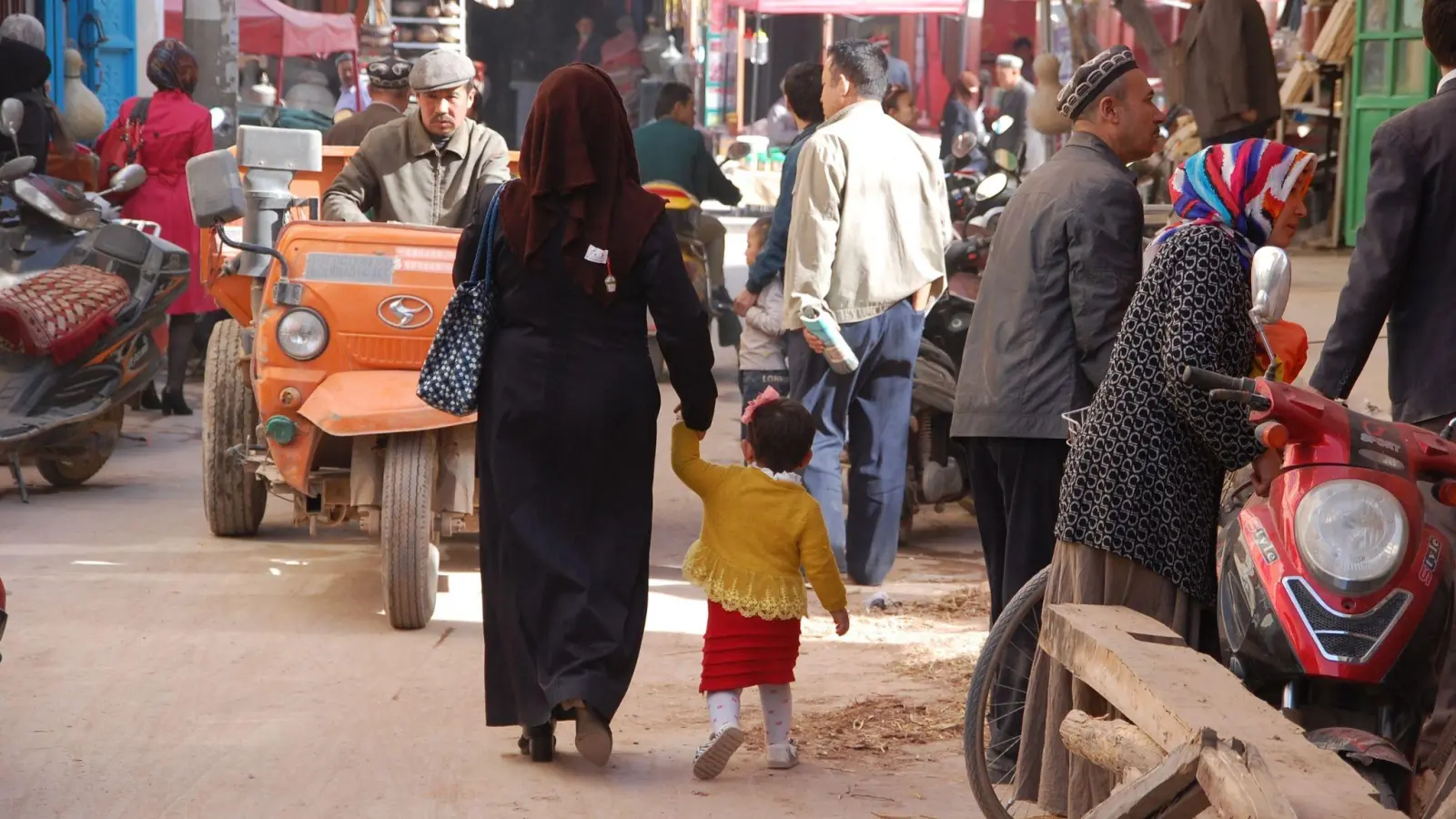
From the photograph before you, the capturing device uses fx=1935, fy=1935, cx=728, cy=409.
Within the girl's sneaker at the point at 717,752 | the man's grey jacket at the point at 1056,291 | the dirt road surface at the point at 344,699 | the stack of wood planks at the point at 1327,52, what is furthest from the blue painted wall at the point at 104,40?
the man's grey jacket at the point at 1056,291

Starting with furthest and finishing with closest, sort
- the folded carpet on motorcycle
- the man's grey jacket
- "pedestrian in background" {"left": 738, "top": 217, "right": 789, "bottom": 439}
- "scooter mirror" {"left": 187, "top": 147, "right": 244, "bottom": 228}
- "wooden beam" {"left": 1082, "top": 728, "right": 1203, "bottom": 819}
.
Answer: the folded carpet on motorcycle, "pedestrian in background" {"left": 738, "top": 217, "right": 789, "bottom": 439}, "scooter mirror" {"left": 187, "top": 147, "right": 244, "bottom": 228}, the man's grey jacket, "wooden beam" {"left": 1082, "top": 728, "right": 1203, "bottom": 819}

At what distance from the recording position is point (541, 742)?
5363 millimetres

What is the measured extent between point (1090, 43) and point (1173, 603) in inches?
492

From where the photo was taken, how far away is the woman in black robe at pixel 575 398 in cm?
513

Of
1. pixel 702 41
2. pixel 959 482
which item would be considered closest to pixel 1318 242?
pixel 959 482

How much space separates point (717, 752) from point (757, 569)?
19.5 inches

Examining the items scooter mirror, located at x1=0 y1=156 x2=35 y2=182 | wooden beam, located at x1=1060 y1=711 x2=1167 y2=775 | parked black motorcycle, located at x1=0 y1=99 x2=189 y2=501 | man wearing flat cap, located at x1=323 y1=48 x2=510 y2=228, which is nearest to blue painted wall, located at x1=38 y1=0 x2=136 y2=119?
parked black motorcycle, located at x1=0 y1=99 x2=189 y2=501

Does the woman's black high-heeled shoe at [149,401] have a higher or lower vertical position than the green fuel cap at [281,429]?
lower

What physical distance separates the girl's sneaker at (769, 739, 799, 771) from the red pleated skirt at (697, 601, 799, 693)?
0.22 meters

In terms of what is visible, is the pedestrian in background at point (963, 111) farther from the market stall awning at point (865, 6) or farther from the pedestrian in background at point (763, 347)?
the pedestrian in background at point (763, 347)

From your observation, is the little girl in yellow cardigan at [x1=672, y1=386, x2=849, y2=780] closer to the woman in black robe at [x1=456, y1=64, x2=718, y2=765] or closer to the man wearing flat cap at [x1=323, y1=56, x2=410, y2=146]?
the woman in black robe at [x1=456, y1=64, x2=718, y2=765]

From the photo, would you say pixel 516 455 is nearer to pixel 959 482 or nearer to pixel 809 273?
pixel 809 273

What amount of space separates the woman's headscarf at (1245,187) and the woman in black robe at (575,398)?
5.13ft

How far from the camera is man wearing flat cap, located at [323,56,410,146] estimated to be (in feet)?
32.5
